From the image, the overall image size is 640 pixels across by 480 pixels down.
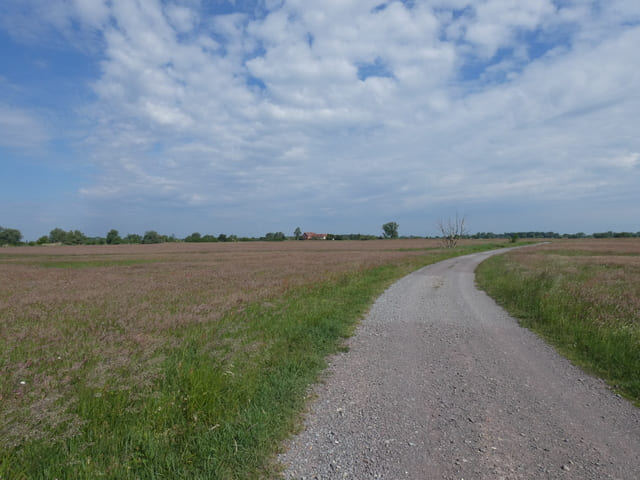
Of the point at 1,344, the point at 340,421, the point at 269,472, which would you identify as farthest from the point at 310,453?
the point at 1,344

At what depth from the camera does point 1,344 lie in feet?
26.7

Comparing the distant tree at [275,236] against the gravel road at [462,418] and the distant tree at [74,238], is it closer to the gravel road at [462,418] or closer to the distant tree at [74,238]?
the distant tree at [74,238]

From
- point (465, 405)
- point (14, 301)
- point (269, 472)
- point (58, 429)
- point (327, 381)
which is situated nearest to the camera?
point (269, 472)

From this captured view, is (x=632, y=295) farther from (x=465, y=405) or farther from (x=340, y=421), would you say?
(x=340, y=421)

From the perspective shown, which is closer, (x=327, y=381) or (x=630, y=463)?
(x=630, y=463)

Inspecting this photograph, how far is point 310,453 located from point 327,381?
6.89 feet

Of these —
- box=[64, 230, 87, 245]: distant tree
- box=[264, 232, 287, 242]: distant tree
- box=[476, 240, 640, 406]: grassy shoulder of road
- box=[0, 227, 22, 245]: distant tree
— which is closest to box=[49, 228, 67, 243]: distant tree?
box=[64, 230, 87, 245]: distant tree

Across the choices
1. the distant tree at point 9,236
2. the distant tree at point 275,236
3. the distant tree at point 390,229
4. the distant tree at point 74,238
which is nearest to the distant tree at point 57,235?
the distant tree at point 74,238

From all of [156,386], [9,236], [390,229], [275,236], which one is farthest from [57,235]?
[156,386]

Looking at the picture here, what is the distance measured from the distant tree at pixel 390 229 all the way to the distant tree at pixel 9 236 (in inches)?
6161

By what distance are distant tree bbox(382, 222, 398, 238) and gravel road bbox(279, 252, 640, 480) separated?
160656 mm

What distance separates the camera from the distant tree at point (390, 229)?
165 m

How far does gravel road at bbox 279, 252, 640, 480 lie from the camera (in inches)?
139

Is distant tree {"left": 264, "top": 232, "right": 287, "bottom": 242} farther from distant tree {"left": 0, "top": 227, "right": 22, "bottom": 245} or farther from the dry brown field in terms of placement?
the dry brown field
